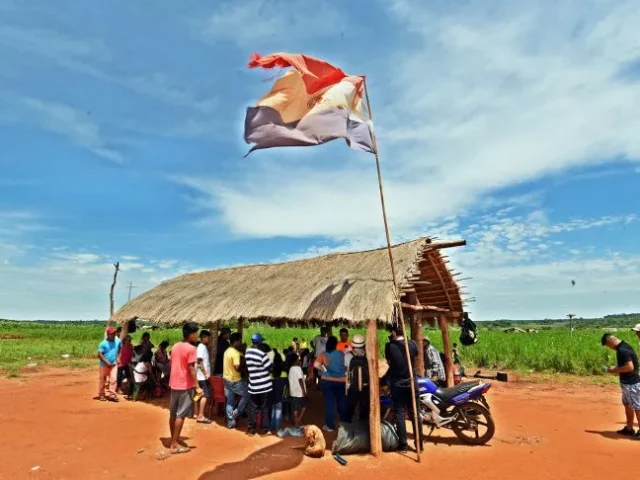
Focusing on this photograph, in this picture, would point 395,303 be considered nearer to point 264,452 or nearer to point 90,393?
point 264,452

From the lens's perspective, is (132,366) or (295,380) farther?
(132,366)

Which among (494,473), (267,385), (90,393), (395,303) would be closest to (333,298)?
(395,303)

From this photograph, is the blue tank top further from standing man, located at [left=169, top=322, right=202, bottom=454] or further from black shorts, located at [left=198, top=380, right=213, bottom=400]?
black shorts, located at [left=198, top=380, right=213, bottom=400]

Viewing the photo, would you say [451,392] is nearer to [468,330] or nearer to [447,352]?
[447,352]

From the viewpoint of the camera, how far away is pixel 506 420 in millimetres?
9578

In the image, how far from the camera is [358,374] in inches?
287

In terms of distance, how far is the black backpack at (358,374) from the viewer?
7.28 m

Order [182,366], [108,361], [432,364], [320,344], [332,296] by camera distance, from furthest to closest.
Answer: [108,361] → [320,344] → [432,364] → [332,296] → [182,366]

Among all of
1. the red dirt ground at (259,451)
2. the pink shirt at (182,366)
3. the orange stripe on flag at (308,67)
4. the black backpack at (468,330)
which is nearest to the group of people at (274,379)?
the pink shirt at (182,366)

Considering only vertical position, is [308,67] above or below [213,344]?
above

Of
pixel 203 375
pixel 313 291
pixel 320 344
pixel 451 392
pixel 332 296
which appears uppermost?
pixel 313 291

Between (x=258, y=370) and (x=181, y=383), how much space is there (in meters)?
1.39

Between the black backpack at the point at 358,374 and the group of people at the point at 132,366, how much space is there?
6241 mm

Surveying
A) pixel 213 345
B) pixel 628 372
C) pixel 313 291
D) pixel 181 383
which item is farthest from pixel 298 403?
pixel 628 372
